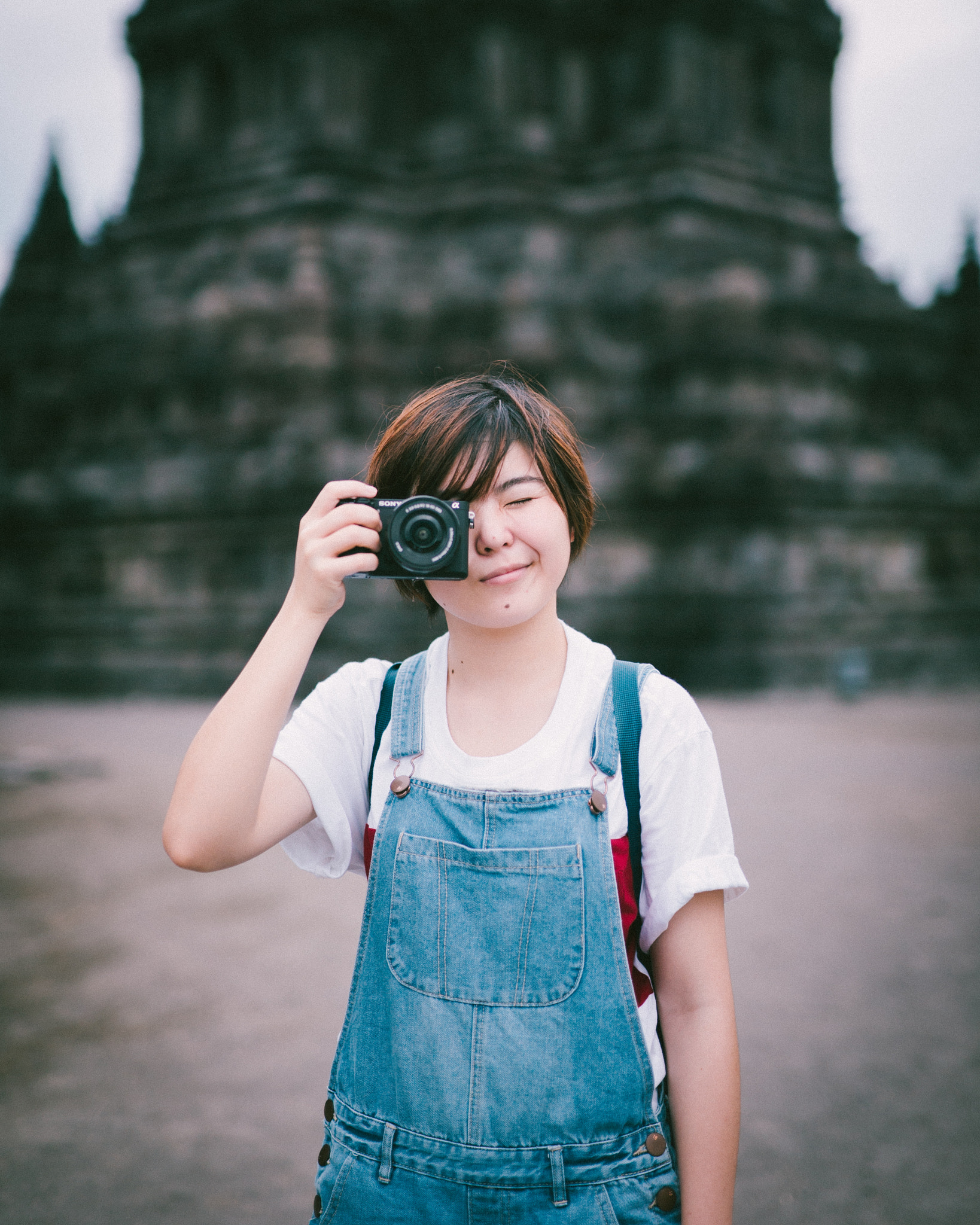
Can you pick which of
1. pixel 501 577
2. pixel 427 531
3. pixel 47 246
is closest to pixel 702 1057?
pixel 501 577

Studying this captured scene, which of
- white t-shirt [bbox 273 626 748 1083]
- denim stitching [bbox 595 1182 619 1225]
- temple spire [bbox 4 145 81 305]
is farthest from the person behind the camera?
temple spire [bbox 4 145 81 305]

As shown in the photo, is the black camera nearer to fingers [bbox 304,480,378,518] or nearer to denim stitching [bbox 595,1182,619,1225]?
fingers [bbox 304,480,378,518]

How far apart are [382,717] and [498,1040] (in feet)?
1.83

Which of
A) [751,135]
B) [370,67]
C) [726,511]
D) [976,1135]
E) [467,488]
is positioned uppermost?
[370,67]

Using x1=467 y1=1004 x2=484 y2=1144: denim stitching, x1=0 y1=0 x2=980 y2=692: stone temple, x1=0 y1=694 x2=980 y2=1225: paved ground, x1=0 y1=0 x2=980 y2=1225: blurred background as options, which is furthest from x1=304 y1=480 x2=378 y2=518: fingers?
x1=0 y1=0 x2=980 y2=692: stone temple

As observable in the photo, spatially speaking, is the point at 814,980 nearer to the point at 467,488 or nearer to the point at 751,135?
the point at 467,488

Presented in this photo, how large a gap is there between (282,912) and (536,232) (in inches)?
518

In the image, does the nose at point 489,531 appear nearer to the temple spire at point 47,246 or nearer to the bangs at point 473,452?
the bangs at point 473,452

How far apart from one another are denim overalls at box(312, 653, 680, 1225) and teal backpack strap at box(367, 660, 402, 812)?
0.60 ft

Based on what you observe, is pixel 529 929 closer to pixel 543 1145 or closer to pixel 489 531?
pixel 543 1145

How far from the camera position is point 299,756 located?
1633 mm

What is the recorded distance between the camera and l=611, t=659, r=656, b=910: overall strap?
1489 millimetres

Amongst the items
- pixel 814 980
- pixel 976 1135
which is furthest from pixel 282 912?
pixel 976 1135

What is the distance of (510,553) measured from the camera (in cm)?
155
